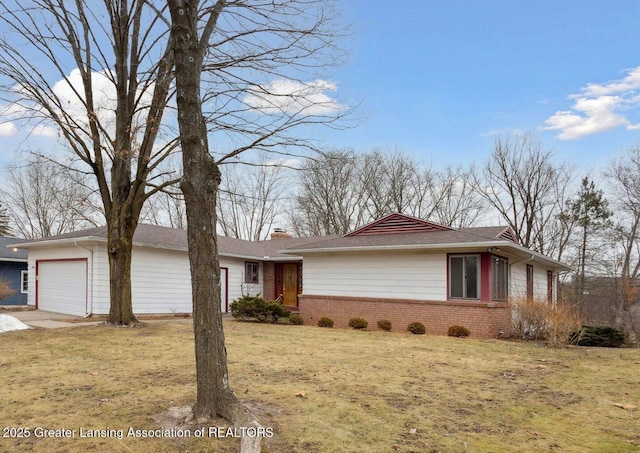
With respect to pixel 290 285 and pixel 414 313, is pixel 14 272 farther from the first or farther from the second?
pixel 414 313

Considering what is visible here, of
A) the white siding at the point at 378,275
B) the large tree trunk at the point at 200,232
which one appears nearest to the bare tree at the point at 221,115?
the large tree trunk at the point at 200,232

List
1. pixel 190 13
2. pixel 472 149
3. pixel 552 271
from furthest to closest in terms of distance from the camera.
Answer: pixel 472 149 → pixel 552 271 → pixel 190 13

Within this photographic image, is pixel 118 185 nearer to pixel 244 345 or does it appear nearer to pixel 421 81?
pixel 244 345

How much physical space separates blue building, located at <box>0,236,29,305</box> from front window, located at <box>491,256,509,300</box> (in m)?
22.3

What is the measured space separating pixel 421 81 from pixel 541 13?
4.06 metres

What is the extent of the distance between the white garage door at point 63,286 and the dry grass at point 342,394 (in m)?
5.16

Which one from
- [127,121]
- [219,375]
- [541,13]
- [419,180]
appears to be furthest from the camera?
[419,180]

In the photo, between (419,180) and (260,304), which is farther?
(419,180)

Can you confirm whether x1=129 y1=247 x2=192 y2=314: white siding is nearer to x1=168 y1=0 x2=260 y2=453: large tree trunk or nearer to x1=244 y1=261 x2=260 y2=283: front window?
x1=244 y1=261 x2=260 y2=283: front window

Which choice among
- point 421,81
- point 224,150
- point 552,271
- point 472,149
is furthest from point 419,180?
point 224,150

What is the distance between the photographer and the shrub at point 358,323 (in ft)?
47.6

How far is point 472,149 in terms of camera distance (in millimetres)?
29688

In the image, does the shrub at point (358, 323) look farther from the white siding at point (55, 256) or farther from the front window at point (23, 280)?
the front window at point (23, 280)

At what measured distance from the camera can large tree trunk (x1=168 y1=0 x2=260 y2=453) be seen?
14.1 ft
